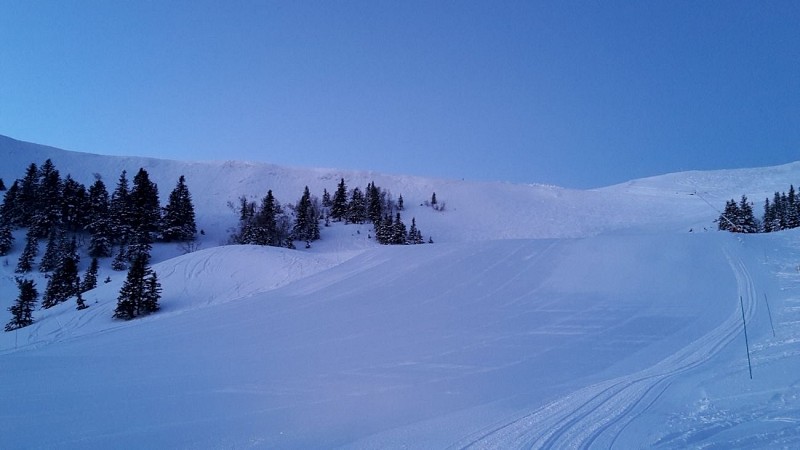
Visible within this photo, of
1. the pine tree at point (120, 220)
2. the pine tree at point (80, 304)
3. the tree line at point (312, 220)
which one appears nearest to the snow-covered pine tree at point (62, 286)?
the pine tree at point (80, 304)

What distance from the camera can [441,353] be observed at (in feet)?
27.1

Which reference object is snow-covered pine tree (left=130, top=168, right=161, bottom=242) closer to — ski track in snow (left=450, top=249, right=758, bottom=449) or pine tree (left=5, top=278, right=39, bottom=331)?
pine tree (left=5, top=278, right=39, bottom=331)

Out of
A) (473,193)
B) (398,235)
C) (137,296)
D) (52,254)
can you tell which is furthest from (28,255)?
(473,193)

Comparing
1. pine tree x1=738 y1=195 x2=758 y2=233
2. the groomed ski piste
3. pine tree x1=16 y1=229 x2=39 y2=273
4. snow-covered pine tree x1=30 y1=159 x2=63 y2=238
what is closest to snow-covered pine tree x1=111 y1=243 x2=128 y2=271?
pine tree x1=16 y1=229 x2=39 y2=273

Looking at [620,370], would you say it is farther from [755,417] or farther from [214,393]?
[214,393]

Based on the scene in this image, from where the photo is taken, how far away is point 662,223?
54312 millimetres

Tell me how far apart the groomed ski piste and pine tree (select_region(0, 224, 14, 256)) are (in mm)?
25033

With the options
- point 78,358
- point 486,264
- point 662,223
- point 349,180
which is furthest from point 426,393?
point 349,180

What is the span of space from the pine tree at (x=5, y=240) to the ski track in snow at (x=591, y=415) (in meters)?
48.5

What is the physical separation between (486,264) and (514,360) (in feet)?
32.4

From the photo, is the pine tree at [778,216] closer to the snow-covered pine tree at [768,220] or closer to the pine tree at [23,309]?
the snow-covered pine tree at [768,220]

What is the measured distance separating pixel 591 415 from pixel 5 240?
164 ft

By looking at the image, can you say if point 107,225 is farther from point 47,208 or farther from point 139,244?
point 47,208

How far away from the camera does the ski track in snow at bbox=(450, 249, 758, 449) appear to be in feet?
14.5
